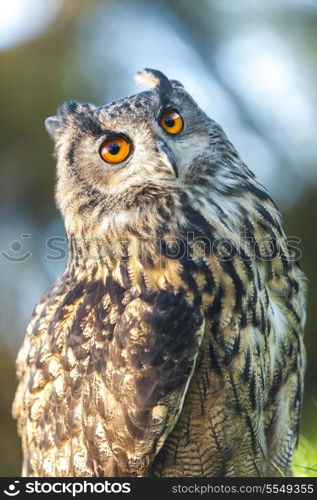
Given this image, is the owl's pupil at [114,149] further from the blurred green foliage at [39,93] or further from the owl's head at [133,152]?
the blurred green foliage at [39,93]

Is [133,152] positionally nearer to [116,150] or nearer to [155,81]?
[116,150]

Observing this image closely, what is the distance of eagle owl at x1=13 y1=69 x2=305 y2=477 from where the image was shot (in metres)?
2.36

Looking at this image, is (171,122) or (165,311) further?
(171,122)

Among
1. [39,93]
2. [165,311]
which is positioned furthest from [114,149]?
[39,93]

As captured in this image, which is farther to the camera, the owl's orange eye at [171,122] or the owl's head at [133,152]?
the owl's orange eye at [171,122]

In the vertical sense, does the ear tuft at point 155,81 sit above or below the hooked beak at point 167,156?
above

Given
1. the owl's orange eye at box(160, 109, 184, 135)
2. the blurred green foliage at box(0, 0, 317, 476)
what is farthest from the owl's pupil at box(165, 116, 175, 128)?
the blurred green foliage at box(0, 0, 317, 476)

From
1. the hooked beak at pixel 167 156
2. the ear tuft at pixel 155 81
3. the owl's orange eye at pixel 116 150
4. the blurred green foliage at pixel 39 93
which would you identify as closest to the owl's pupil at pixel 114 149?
the owl's orange eye at pixel 116 150

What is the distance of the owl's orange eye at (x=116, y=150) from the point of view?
2.53 meters

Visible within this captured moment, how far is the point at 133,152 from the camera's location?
2514mm

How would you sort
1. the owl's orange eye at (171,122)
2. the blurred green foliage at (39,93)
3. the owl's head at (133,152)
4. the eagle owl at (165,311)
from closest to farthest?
the eagle owl at (165,311)
the owl's head at (133,152)
the owl's orange eye at (171,122)
the blurred green foliage at (39,93)

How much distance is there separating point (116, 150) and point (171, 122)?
10.3 inches
